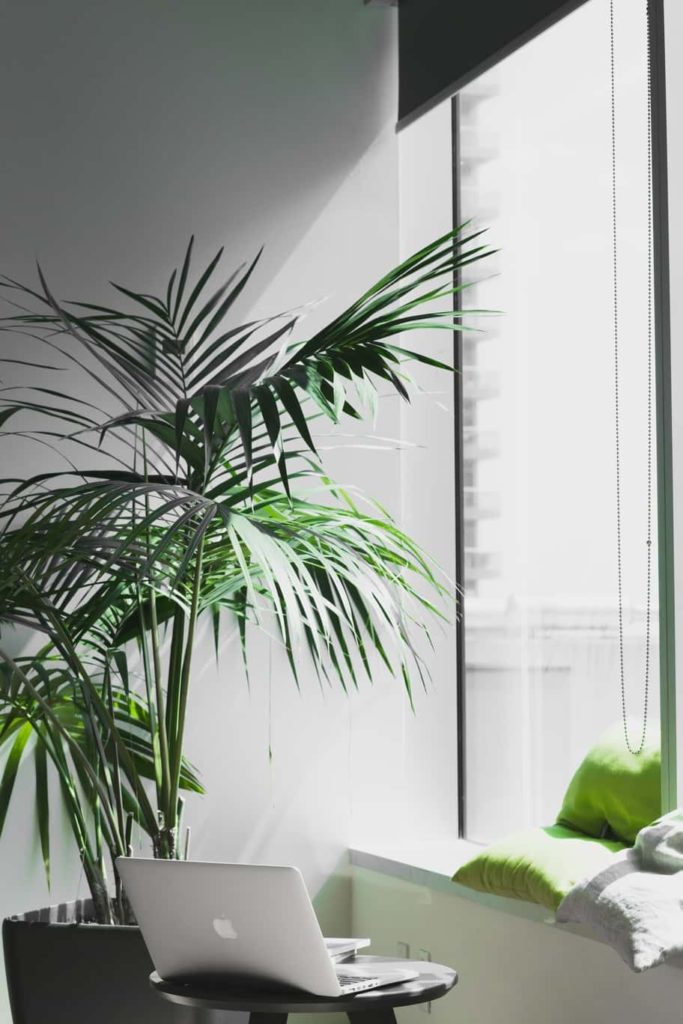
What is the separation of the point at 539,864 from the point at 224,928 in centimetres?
75

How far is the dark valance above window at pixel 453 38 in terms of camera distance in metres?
3.01

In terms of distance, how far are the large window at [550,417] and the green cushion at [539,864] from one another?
0.90 ft

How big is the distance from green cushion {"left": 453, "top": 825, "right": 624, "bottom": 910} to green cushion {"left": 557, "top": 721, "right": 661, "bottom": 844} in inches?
1.5

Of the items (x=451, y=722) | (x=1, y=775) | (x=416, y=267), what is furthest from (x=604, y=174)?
(x=1, y=775)

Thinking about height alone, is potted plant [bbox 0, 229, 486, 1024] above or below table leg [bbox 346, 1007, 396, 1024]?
above

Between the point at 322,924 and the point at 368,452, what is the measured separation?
1.24 meters

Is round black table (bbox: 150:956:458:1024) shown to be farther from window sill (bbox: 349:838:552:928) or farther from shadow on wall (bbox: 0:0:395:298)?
shadow on wall (bbox: 0:0:395:298)

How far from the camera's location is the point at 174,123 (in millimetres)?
3336

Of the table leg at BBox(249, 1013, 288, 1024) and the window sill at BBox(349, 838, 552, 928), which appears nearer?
the table leg at BBox(249, 1013, 288, 1024)

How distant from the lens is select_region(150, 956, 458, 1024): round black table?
192cm

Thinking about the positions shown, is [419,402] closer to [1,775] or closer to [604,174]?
[604,174]

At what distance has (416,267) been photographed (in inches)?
91.0

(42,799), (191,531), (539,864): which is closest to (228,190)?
(191,531)

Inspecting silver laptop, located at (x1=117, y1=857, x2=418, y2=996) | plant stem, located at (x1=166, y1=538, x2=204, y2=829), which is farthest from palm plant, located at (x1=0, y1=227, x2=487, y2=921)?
silver laptop, located at (x1=117, y1=857, x2=418, y2=996)
